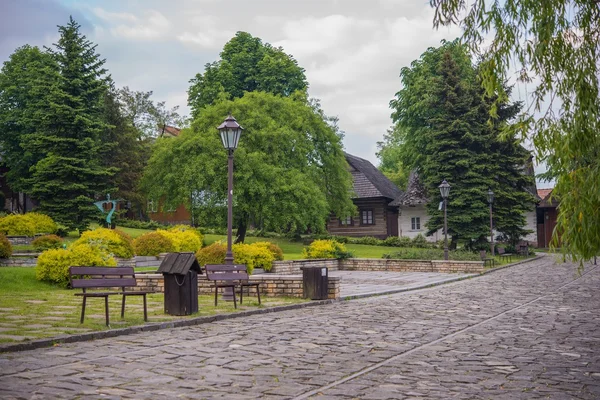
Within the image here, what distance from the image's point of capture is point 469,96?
40750 millimetres

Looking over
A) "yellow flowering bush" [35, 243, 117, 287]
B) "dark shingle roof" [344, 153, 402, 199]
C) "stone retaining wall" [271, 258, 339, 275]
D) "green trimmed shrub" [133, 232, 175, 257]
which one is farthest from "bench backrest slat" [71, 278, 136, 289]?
"dark shingle roof" [344, 153, 402, 199]

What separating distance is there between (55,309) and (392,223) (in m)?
44.8

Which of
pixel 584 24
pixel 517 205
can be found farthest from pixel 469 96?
pixel 584 24

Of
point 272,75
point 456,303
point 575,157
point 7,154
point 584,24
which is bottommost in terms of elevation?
point 456,303

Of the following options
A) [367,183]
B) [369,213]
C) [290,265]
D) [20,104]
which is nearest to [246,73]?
[367,183]

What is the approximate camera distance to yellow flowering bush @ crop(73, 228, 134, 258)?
22.4 meters

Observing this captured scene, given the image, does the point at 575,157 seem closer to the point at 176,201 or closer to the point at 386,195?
the point at 176,201

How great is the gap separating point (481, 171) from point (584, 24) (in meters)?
31.7

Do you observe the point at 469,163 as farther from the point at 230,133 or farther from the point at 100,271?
the point at 100,271

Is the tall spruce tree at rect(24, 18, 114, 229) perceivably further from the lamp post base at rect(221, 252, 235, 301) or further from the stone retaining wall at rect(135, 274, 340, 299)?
the lamp post base at rect(221, 252, 235, 301)

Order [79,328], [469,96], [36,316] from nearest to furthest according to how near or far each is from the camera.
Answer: [79,328] < [36,316] < [469,96]

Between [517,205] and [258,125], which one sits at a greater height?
[258,125]

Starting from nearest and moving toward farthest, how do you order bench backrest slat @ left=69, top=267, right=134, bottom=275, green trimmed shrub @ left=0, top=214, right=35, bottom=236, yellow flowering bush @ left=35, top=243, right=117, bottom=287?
bench backrest slat @ left=69, top=267, right=134, bottom=275, yellow flowering bush @ left=35, top=243, right=117, bottom=287, green trimmed shrub @ left=0, top=214, right=35, bottom=236

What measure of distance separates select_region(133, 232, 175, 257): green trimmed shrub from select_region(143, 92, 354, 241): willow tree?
8280mm
